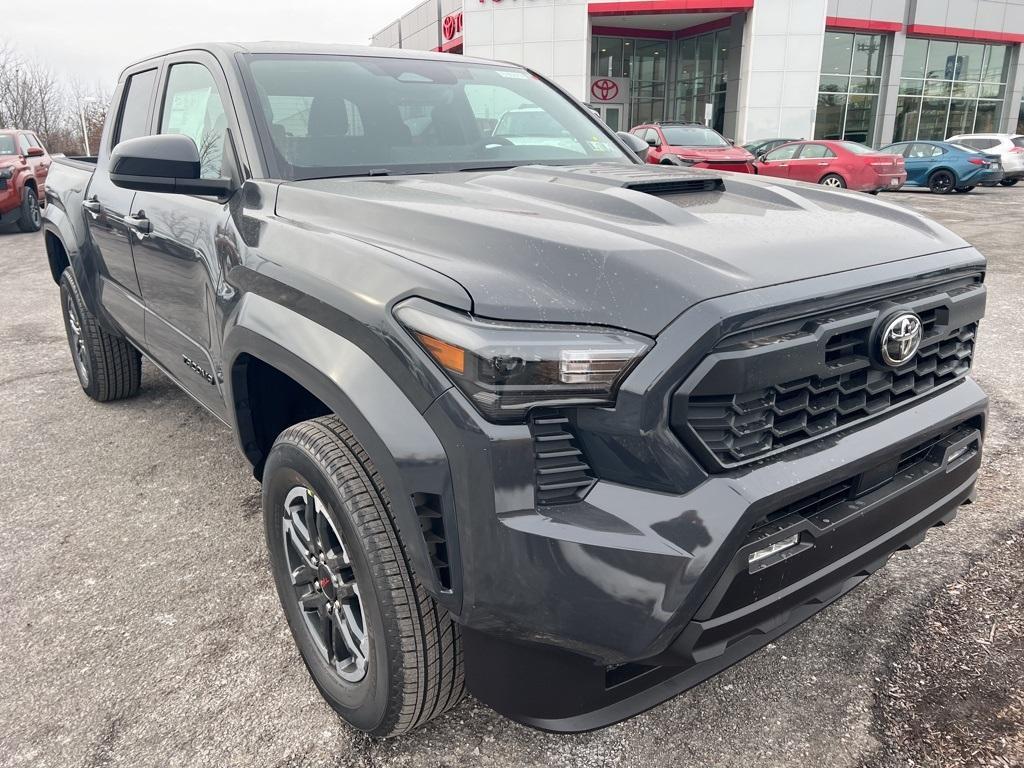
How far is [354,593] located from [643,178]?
1.41 meters

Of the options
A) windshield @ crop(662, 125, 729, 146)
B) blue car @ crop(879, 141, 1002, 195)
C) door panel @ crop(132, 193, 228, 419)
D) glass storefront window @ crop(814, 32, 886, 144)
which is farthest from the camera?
glass storefront window @ crop(814, 32, 886, 144)

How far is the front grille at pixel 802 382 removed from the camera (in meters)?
1.47

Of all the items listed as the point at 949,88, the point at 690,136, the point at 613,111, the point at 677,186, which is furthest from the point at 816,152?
the point at 949,88

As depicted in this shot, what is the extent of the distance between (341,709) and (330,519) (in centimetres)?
54

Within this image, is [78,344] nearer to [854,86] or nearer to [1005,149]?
[1005,149]

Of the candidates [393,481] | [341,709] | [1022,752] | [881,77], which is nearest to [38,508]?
[341,709]

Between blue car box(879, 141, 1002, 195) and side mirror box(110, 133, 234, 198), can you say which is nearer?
side mirror box(110, 133, 234, 198)

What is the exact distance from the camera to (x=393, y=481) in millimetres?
1549

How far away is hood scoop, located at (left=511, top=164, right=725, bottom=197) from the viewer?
7.15 feet

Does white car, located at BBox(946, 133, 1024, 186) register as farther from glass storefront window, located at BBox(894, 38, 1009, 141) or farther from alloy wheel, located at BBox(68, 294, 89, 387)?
alloy wheel, located at BBox(68, 294, 89, 387)

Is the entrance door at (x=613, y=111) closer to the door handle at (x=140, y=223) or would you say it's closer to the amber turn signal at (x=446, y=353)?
the door handle at (x=140, y=223)

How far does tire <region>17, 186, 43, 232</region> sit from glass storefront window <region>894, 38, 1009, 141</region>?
29651 mm

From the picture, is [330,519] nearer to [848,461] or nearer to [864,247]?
[848,461]

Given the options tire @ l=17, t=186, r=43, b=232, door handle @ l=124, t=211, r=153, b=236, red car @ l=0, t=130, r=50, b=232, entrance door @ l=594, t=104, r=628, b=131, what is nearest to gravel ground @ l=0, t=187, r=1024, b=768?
door handle @ l=124, t=211, r=153, b=236
